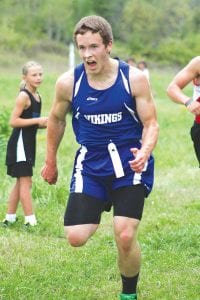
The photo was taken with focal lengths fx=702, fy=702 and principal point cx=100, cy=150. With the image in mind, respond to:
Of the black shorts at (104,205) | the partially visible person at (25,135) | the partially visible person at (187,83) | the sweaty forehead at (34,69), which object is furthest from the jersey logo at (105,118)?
the sweaty forehead at (34,69)

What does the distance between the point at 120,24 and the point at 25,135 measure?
95557 millimetres

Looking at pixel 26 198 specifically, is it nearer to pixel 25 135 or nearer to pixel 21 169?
pixel 21 169

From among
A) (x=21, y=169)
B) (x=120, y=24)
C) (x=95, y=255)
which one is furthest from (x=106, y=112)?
(x=120, y=24)

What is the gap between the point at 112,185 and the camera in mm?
5375

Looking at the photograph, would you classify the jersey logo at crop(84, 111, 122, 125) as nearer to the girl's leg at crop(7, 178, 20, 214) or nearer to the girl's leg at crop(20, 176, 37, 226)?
the girl's leg at crop(20, 176, 37, 226)

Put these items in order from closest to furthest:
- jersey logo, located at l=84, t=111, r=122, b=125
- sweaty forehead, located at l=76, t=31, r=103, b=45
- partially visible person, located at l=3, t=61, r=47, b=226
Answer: sweaty forehead, located at l=76, t=31, r=103, b=45 < jersey logo, located at l=84, t=111, r=122, b=125 < partially visible person, located at l=3, t=61, r=47, b=226

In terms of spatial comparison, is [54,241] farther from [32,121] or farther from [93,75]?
[93,75]

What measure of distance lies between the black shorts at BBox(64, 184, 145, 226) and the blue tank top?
382 millimetres

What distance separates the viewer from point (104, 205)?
5469 millimetres

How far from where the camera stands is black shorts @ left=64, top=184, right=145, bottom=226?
5.25 meters

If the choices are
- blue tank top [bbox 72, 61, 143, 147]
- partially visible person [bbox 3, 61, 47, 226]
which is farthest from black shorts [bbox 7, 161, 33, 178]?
blue tank top [bbox 72, 61, 143, 147]

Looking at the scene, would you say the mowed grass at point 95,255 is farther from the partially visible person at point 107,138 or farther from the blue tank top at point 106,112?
the blue tank top at point 106,112

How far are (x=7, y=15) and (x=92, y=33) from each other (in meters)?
86.2

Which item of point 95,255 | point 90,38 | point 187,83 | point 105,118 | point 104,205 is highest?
point 90,38
